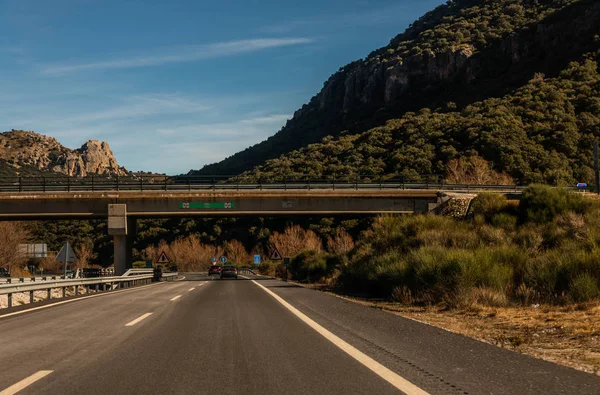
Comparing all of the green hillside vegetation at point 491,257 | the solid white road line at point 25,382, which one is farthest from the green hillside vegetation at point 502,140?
the solid white road line at point 25,382

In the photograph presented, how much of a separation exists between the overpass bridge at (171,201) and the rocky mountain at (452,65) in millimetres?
51748

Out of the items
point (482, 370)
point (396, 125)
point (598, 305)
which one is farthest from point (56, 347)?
point (396, 125)

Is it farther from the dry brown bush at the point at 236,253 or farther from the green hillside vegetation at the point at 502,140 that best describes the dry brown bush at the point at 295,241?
the dry brown bush at the point at 236,253

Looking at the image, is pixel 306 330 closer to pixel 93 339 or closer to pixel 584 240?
pixel 93 339

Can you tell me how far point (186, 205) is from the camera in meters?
45.1

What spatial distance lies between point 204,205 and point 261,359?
38.2 metres

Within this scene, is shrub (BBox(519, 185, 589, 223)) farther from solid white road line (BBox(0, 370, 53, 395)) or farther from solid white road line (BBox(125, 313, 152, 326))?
solid white road line (BBox(0, 370, 53, 395))

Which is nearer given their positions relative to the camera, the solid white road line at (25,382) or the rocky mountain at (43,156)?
the solid white road line at (25,382)

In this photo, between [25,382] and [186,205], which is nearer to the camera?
[25,382]

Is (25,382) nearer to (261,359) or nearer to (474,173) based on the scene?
(261,359)

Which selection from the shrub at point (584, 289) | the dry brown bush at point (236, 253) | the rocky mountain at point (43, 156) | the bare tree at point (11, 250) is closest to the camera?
the shrub at point (584, 289)

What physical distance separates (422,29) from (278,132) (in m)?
42.1

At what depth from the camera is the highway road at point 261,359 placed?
6008 mm

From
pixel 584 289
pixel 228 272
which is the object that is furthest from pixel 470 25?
pixel 584 289
